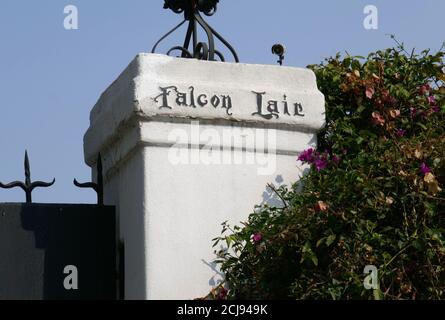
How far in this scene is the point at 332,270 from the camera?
5.47 meters

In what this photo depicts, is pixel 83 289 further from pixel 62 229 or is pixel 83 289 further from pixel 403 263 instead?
pixel 403 263

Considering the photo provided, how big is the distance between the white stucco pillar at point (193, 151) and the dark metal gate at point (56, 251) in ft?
0.55

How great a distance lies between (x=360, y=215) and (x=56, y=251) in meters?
1.74

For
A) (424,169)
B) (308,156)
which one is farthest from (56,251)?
(424,169)

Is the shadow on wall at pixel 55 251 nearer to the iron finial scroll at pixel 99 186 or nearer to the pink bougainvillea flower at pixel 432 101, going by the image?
the iron finial scroll at pixel 99 186

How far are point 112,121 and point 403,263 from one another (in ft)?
6.16

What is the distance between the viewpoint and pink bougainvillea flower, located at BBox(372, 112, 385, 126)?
6.26 m

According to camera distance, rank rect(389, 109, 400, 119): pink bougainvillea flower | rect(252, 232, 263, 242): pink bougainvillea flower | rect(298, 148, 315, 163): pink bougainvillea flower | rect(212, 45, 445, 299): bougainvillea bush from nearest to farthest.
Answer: rect(212, 45, 445, 299): bougainvillea bush < rect(252, 232, 263, 242): pink bougainvillea flower < rect(298, 148, 315, 163): pink bougainvillea flower < rect(389, 109, 400, 119): pink bougainvillea flower

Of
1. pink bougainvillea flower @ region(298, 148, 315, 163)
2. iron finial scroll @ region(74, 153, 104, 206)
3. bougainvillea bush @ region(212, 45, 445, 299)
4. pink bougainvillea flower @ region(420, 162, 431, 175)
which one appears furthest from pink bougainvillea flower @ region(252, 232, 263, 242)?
iron finial scroll @ region(74, 153, 104, 206)

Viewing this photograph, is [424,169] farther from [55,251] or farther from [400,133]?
[55,251]

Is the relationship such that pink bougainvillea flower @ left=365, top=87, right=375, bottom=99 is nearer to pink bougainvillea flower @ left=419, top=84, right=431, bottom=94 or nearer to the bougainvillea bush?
the bougainvillea bush

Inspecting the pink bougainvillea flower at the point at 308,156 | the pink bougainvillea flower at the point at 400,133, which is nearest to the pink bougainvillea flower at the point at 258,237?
the pink bougainvillea flower at the point at 308,156

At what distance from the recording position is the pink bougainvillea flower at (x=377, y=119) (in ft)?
20.5

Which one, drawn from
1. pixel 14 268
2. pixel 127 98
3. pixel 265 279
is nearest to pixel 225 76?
pixel 127 98
